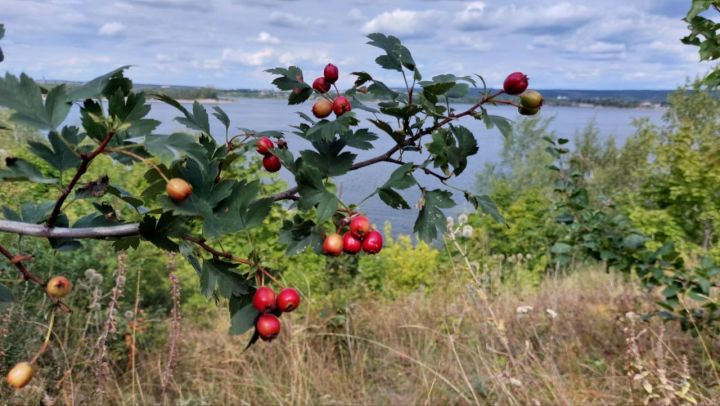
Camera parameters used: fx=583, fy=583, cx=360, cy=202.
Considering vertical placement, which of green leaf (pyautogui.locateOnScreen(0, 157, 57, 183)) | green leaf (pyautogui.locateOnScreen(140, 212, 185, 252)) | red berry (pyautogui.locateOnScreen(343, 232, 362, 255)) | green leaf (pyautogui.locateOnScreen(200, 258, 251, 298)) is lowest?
green leaf (pyautogui.locateOnScreen(200, 258, 251, 298))

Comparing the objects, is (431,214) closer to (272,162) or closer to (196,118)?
(272,162)

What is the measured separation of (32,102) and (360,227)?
1.64ft

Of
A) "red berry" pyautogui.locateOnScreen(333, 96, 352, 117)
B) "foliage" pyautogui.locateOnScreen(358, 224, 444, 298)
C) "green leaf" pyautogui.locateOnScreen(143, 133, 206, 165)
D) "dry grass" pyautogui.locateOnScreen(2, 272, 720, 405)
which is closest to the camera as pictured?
"green leaf" pyautogui.locateOnScreen(143, 133, 206, 165)

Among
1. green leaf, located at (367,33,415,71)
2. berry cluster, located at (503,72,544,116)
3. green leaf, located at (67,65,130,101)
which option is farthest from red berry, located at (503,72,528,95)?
green leaf, located at (67,65,130,101)

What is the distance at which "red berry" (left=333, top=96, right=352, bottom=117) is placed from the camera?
1039 millimetres

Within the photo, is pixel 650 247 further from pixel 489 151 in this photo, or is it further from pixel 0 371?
pixel 489 151

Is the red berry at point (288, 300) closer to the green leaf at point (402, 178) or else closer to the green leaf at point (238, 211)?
the green leaf at point (238, 211)

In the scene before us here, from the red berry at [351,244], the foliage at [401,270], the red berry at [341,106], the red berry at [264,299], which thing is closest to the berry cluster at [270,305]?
the red berry at [264,299]

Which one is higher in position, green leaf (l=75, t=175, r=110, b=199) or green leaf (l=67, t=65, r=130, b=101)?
green leaf (l=67, t=65, r=130, b=101)

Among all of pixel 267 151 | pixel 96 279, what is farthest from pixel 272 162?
pixel 96 279

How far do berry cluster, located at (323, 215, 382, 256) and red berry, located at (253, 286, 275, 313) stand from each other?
11cm

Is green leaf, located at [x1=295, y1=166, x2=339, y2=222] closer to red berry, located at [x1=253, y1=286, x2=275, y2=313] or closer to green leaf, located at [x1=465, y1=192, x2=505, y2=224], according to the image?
red berry, located at [x1=253, y1=286, x2=275, y2=313]

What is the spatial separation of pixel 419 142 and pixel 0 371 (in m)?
2.39

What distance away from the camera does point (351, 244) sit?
0.95 meters
